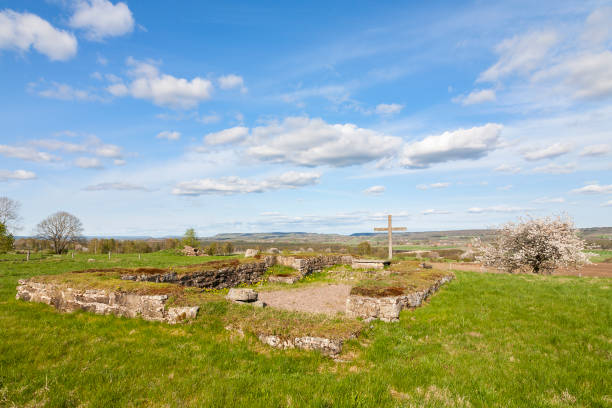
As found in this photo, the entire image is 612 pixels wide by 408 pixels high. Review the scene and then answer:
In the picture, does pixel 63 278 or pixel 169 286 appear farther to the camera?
pixel 63 278

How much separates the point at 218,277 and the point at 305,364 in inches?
461

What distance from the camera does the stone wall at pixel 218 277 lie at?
45.9 feet

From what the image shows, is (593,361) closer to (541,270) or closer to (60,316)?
(60,316)

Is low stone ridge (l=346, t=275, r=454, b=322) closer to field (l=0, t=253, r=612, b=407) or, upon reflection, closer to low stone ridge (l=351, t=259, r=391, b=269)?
field (l=0, t=253, r=612, b=407)

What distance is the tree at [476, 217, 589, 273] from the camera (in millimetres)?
24328

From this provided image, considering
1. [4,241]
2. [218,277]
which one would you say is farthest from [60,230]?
[218,277]

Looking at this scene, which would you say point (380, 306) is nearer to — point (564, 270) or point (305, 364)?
point (305, 364)

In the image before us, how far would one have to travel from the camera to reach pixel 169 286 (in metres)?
10.1

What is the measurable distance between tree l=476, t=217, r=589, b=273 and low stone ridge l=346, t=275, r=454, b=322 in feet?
69.7

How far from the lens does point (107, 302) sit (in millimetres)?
9477

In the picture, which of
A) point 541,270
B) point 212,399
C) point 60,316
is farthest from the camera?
point 541,270

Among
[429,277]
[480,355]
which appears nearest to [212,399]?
[480,355]

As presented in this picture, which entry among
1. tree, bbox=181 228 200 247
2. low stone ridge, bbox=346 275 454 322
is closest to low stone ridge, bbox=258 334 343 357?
low stone ridge, bbox=346 275 454 322

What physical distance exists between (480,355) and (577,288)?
13.2m
